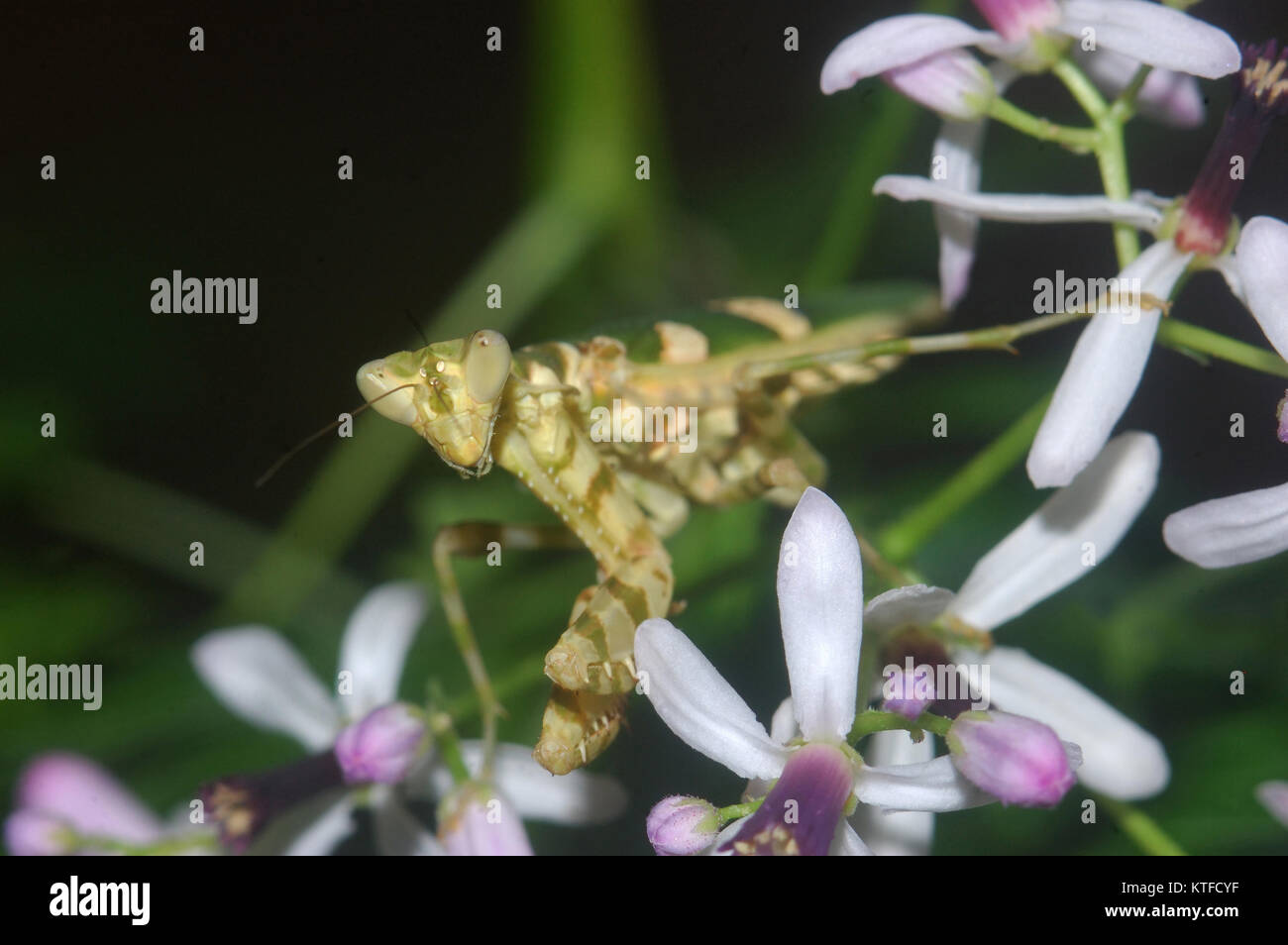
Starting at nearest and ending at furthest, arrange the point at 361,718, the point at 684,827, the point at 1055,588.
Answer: the point at 684,827 < the point at 1055,588 < the point at 361,718

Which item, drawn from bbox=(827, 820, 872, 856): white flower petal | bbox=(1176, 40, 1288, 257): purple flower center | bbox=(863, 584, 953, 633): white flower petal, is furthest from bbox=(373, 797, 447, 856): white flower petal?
bbox=(1176, 40, 1288, 257): purple flower center

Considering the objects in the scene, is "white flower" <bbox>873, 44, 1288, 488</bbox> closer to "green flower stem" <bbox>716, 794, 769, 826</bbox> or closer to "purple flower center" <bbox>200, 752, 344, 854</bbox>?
"green flower stem" <bbox>716, 794, 769, 826</bbox>

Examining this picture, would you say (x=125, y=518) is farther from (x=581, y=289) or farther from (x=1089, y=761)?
(x=1089, y=761)

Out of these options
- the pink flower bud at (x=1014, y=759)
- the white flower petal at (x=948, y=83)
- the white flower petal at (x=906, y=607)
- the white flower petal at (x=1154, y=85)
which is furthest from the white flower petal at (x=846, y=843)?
the white flower petal at (x=1154, y=85)

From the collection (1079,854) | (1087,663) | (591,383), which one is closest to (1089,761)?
(1079,854)

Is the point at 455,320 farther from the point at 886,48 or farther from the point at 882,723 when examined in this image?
the point at 882,723

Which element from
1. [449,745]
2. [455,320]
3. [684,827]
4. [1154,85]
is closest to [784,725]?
[684,827]

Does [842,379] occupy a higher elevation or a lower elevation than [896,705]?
higher
